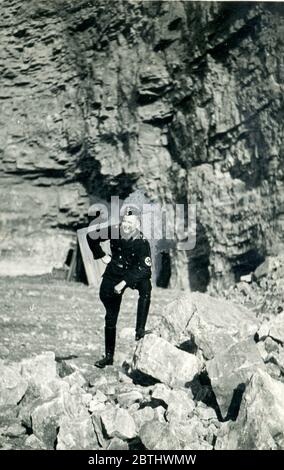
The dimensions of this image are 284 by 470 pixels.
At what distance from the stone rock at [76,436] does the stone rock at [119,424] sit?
0.09 meters

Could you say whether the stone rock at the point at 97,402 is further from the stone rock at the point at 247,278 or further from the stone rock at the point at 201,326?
the stone rock at the point at 247,278

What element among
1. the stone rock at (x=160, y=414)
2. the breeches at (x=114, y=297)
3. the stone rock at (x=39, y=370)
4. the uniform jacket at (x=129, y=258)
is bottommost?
the stone rock at (x=160, y=414)

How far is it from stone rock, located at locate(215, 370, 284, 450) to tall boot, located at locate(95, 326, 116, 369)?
1.59m

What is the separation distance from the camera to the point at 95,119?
26.3ft

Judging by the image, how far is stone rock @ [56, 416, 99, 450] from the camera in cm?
265

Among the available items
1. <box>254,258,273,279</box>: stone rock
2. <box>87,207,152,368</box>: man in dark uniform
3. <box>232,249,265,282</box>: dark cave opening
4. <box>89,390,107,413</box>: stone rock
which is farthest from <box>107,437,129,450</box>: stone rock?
<box>232,249,265,282</box>: dark cave opening

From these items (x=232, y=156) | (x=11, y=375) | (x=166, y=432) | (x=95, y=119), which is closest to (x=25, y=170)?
(x=95, y=119)

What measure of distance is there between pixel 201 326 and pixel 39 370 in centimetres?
119

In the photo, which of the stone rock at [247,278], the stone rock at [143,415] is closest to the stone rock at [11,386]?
the stone rock at [143,415]

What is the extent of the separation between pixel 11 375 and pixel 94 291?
3.59 metres

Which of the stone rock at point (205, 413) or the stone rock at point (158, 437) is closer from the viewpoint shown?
the stone rock at point (158, 437)

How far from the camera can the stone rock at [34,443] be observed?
2775mm

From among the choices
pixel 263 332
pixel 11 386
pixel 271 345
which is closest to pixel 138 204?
pixel 263 332

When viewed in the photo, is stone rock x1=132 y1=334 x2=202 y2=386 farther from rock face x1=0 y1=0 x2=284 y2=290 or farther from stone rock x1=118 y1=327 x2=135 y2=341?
rock face x1=0 y1=0 x2=284 y2=290
